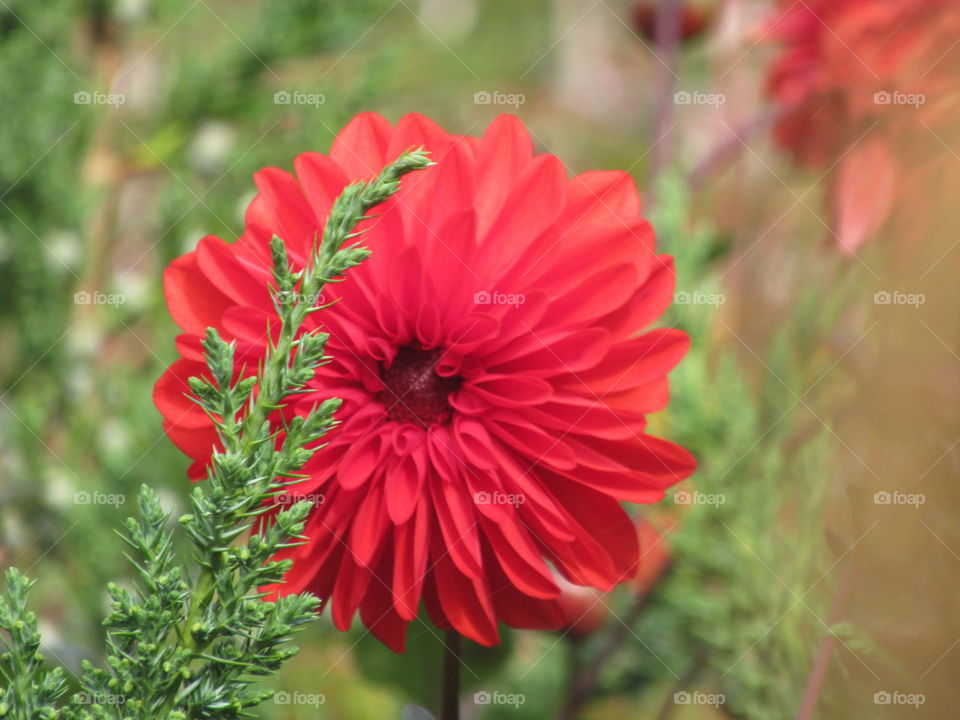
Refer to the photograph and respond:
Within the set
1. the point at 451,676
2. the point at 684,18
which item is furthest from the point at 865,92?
the point at 451,676

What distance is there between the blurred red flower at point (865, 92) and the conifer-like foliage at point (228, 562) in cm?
19

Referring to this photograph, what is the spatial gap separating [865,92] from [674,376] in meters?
0.14

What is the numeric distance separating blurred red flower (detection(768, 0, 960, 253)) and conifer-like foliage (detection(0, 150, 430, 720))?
19cm

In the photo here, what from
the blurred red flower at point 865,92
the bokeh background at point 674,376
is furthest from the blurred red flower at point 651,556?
the blurred red flower at point 865,92

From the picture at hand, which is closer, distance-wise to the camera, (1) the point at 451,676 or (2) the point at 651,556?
(1) the point at 451,676

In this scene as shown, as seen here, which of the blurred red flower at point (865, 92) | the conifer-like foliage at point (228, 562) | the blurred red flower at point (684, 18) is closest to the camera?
the conifer-like foliage at point (228, 562)

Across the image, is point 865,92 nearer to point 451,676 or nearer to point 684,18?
point 684,18

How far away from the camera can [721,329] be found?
1.35ft

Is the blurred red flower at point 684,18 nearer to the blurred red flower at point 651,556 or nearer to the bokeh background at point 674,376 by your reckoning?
→ the bokeh background at point 674,376

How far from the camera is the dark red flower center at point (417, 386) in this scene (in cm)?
19

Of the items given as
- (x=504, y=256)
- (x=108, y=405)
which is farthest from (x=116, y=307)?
(x=504, y=256)

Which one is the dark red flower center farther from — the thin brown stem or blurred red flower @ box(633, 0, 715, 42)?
blurred red flower @ box(633, 0, 715, 42)

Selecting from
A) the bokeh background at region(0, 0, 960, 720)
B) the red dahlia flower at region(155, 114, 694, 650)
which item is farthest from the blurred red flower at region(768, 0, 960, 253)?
the red dahlia flower at region(155, 114, 694, 650)

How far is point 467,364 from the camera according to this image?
19cm
